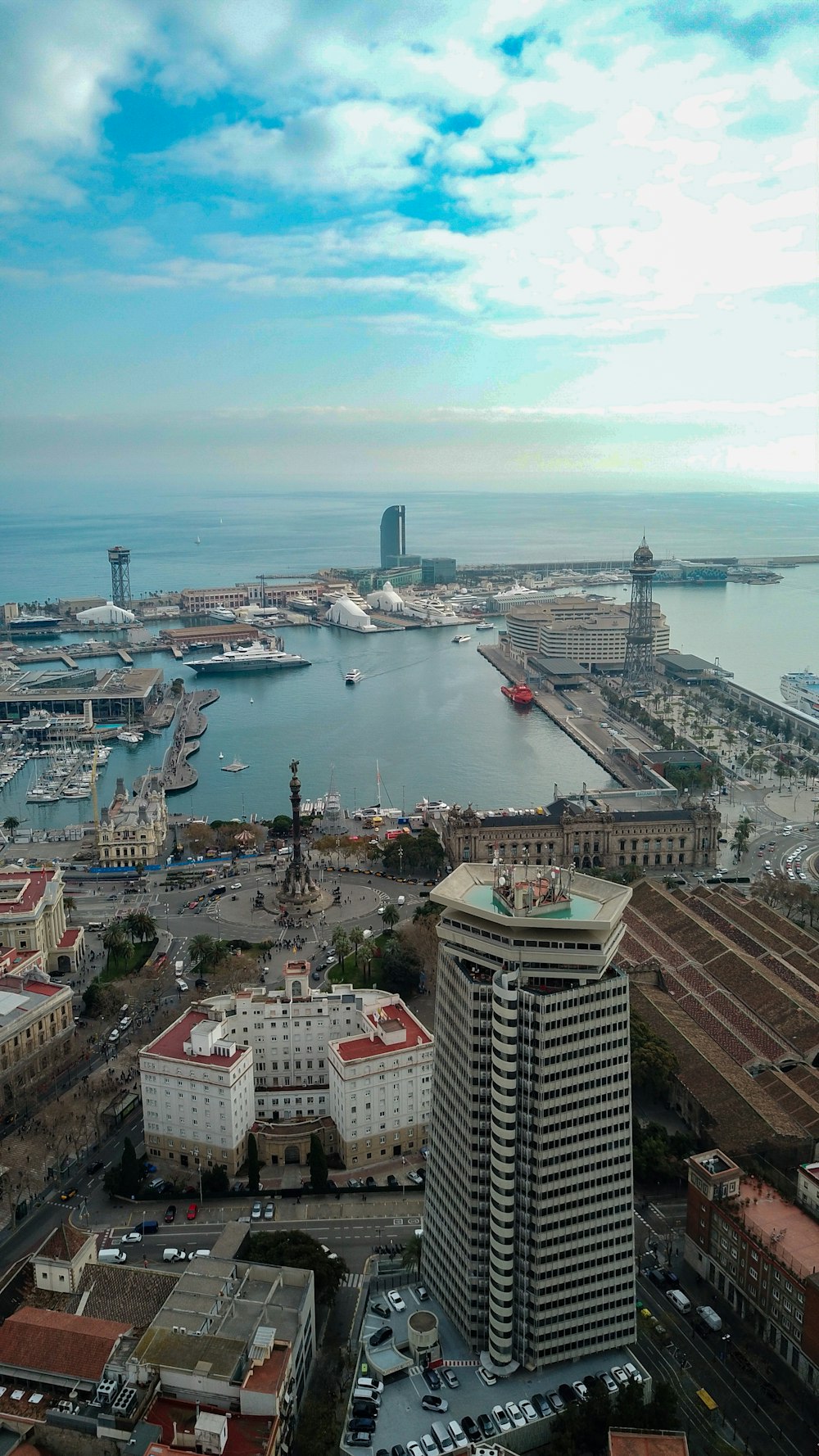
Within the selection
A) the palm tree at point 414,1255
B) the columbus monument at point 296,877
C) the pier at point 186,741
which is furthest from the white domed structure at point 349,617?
the palm tree at point 414,1255

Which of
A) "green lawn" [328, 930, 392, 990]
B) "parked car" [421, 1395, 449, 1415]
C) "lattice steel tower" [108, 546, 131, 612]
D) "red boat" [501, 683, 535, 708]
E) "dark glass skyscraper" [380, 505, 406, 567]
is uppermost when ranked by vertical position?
"dark glass skyscraper" [380, 505, 406, 567]

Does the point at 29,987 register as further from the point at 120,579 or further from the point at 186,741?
the point at 120,579

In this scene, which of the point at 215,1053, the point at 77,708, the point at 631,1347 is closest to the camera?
the point at 631,1347

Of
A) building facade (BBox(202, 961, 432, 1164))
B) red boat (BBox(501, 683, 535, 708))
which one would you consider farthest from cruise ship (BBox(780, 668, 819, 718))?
building facade (BBox(202, 961, 432, 1164))

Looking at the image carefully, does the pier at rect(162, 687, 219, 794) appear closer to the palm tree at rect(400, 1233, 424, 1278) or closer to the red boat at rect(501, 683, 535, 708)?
the red boat at rect(501, 683, 535, 708)

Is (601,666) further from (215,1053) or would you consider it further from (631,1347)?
(631,1347)

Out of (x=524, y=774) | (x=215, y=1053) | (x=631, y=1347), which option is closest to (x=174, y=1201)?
(x=215, y=1053)
